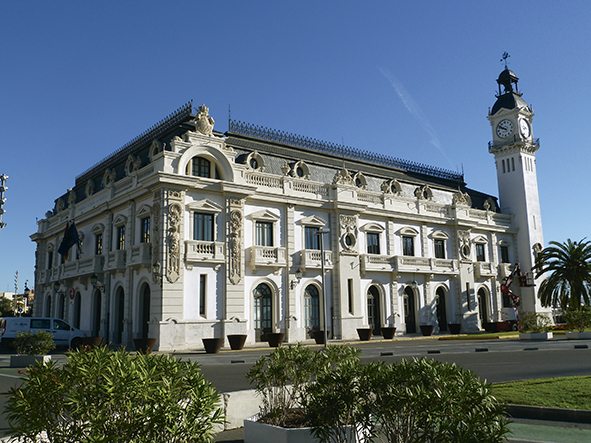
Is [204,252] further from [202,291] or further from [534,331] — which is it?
[534,331]

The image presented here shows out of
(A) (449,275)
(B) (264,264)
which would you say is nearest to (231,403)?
(B) (264,264)

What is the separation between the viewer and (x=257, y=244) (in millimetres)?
32969

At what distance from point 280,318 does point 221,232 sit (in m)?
6.89

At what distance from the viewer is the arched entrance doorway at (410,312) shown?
41037 mm

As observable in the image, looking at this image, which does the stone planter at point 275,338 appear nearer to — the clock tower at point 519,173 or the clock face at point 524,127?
the clock tower at point 519,173

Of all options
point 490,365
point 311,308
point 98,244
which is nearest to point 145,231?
point 98,244

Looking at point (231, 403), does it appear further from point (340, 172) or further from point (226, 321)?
point (340, 172)

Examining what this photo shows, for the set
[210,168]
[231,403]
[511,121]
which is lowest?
[231,403]

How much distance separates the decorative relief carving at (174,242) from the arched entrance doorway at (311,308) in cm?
988

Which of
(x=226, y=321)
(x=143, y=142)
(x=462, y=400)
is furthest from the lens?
(x=143, y=142)

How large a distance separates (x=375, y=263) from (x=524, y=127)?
2592cm

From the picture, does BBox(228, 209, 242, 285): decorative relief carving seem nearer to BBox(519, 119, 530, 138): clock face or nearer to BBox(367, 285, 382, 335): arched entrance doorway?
BBox(367, 285, 382, 335): arched entrance doorway

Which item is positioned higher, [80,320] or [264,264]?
[264,264]

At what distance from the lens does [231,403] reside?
8969 millimetres
